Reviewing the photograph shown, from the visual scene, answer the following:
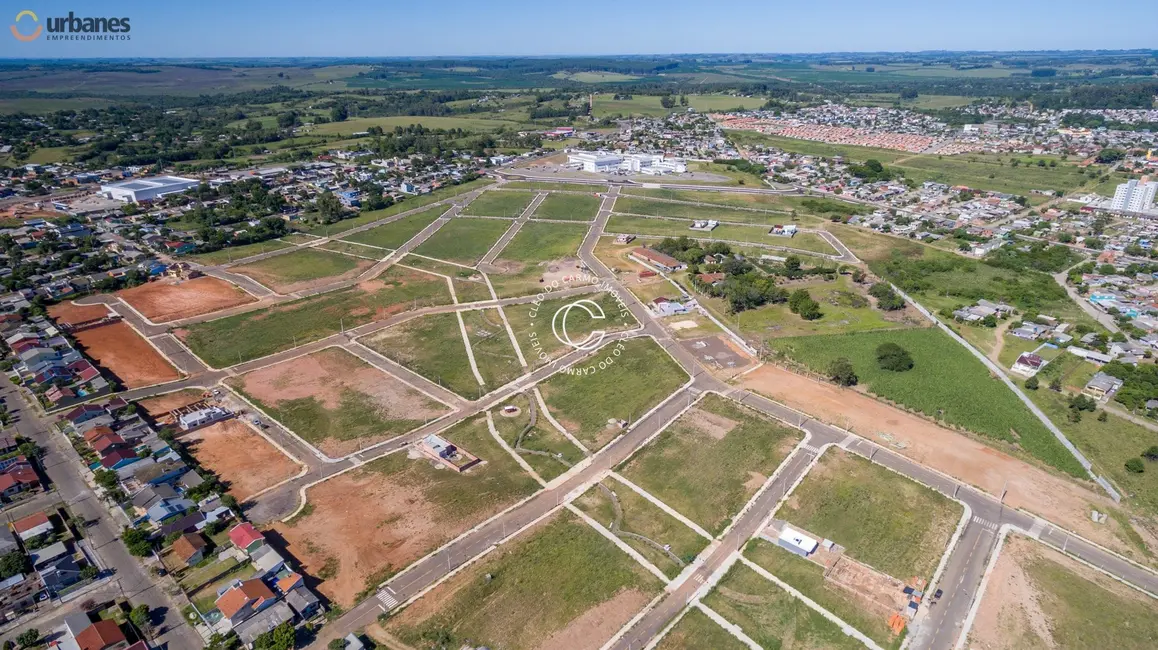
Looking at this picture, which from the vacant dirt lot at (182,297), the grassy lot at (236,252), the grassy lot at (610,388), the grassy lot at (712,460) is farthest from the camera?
the grassy lot at (236,252)

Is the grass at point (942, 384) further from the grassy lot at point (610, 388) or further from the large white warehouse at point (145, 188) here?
the large white warehouse at point (145, 188)

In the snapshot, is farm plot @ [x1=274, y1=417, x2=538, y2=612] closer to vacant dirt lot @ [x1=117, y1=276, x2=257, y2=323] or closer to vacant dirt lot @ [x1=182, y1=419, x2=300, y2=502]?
vacant dirt lot @ [x1=182, y1=419, x2=300, y2=502]

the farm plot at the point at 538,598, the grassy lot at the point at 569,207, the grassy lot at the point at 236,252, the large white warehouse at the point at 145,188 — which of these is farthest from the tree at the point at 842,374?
the large white warehouse at the point at 145,188

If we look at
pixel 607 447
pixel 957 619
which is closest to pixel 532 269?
pixel 607 447

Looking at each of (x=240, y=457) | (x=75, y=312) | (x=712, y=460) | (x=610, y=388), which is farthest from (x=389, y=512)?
(x=75, y=312)

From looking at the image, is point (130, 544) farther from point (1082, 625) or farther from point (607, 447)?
point (1082, 625)

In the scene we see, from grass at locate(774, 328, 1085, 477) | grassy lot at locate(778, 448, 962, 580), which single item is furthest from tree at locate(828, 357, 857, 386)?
grassy lot at locate(778, 448, 962, 580)

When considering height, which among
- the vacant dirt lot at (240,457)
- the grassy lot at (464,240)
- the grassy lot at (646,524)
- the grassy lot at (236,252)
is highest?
the grassy lot at (464,240)

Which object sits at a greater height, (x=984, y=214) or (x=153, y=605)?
(x=984, y=214)
